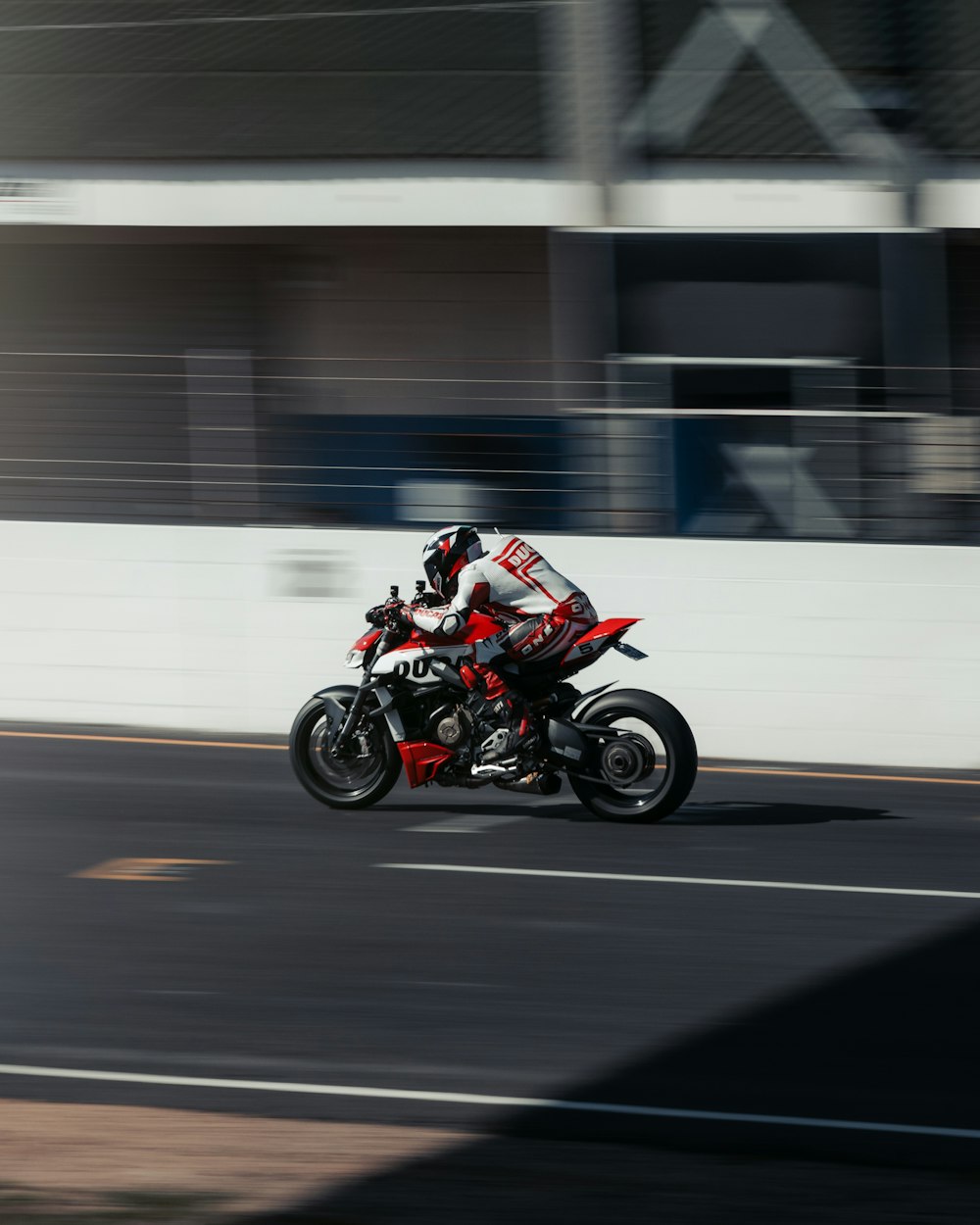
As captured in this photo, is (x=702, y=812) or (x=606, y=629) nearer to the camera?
(x=606, y=629)

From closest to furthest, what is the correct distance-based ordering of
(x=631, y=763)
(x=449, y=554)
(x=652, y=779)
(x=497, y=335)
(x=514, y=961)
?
(x=514, y=961), (x=631, y=763), (x=652, y=779), (x=449, y=554), (x=497, y=335)

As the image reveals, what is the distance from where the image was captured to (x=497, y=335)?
21172 mm

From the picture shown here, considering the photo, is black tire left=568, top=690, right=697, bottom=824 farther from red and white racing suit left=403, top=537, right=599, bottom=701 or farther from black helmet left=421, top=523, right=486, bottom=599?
black helmet left=421, top=523, right=486, bottom=599

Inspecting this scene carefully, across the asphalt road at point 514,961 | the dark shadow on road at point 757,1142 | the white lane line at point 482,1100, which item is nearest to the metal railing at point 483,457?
the asphalt road at point 514,961

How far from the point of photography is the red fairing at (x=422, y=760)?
1170cm

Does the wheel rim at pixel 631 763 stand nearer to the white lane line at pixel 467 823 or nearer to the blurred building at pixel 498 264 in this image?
the white lane line at pixel 467 823

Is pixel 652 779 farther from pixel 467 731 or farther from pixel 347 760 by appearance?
pixel 347 760

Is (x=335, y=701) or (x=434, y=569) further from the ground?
(x=434, y=569)

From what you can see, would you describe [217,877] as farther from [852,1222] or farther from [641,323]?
[641,323]

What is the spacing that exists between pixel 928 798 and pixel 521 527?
3.67 meters

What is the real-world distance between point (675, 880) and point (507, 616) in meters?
2.12

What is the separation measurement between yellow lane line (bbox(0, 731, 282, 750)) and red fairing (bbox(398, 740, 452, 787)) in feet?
9.67

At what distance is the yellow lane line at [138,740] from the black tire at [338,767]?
2412mm

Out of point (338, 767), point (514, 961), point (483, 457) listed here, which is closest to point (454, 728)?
point (338, 767)
